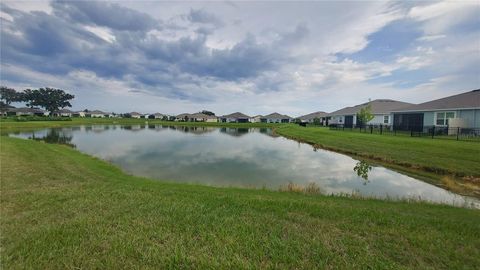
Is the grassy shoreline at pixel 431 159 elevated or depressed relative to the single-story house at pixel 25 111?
depressed

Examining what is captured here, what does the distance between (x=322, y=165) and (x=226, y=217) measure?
13895mm

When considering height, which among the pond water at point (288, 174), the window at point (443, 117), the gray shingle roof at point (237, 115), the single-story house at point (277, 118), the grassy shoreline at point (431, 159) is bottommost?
the pond water at point (288, 174)

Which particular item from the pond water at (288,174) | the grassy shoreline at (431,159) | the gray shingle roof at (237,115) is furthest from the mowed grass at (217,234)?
the gray shingle roof at (237,115)

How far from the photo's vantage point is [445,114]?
29.0m

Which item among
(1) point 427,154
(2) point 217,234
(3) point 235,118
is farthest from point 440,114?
(3) point 235,118

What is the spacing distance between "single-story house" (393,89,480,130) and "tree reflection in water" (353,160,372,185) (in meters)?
16.3

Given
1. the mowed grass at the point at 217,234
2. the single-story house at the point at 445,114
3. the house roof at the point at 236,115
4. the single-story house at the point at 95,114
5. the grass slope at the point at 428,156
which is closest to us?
the mowed grass at the point at 217,234

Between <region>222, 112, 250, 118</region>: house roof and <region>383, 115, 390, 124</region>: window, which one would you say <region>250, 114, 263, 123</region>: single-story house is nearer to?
<region>222, 112, 250, 118</region>: house roof

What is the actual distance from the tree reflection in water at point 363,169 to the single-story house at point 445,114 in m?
16.3

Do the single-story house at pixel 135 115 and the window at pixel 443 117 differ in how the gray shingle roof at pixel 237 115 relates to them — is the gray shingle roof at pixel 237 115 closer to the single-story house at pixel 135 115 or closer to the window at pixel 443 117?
the single-story house at pixel 135 115

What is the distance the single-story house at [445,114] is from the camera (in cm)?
2603

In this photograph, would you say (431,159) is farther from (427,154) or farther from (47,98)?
(47,98)

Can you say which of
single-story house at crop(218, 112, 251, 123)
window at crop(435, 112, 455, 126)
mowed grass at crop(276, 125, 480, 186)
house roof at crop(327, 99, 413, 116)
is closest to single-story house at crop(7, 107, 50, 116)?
single-story house at crop(218, 112, 251, 123)

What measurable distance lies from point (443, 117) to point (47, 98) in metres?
129
